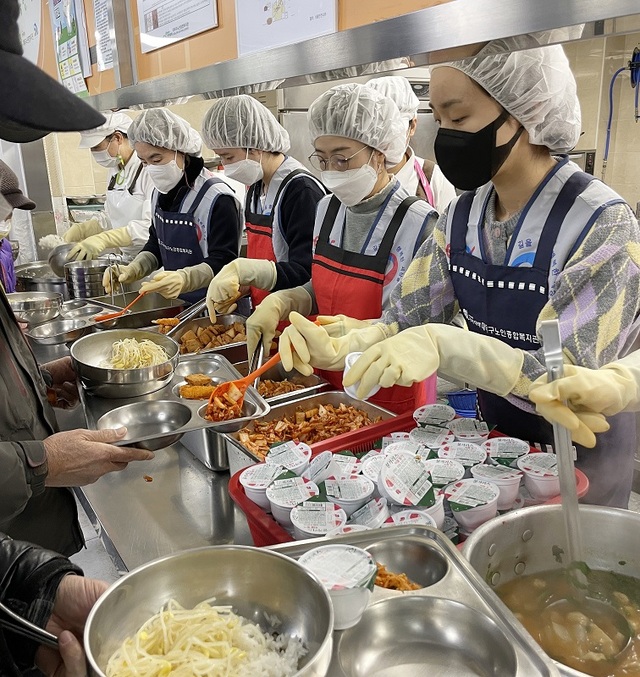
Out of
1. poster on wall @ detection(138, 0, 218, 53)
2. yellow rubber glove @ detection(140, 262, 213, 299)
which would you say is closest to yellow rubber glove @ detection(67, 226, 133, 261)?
yellow rubber glove @ detection(140, 262, 213, 299)

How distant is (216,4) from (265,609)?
1472 mm

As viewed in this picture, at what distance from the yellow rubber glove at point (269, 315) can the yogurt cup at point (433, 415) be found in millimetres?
1033

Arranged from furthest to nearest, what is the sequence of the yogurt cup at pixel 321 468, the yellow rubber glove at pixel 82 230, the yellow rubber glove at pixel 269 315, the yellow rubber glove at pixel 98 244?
the yellow rubber glove at pixel 82 230 → the yellow rubber glove at pixel 98 244 → the yellow rubber glove at pixel 269 315 → the yogurt cup at pixel 321 468

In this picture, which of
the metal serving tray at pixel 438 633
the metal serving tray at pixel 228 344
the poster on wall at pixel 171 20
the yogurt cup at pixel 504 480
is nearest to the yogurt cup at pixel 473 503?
the yogurt cup at pixel 504 480

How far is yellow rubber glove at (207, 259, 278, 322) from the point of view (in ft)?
10.1

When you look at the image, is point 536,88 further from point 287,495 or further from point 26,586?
point 26,586

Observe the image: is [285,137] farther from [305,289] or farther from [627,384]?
[627,384]

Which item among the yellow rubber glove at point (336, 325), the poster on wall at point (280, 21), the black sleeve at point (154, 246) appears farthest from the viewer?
the black sleeve at point (154, 246)

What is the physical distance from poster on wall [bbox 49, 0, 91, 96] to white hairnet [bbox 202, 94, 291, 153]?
81 centimetres

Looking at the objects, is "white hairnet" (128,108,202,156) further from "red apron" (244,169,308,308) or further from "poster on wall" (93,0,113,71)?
"poster on wall" (93,0,113,71)

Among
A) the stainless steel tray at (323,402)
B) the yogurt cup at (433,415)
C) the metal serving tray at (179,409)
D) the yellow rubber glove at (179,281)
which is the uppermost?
the yellow rubber glove at (179,281)

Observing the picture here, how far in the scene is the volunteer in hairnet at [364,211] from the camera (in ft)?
7.97

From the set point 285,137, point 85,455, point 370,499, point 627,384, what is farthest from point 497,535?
point 285,137

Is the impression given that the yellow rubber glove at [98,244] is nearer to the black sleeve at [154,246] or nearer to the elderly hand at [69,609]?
the black sleeve at [154,246]
